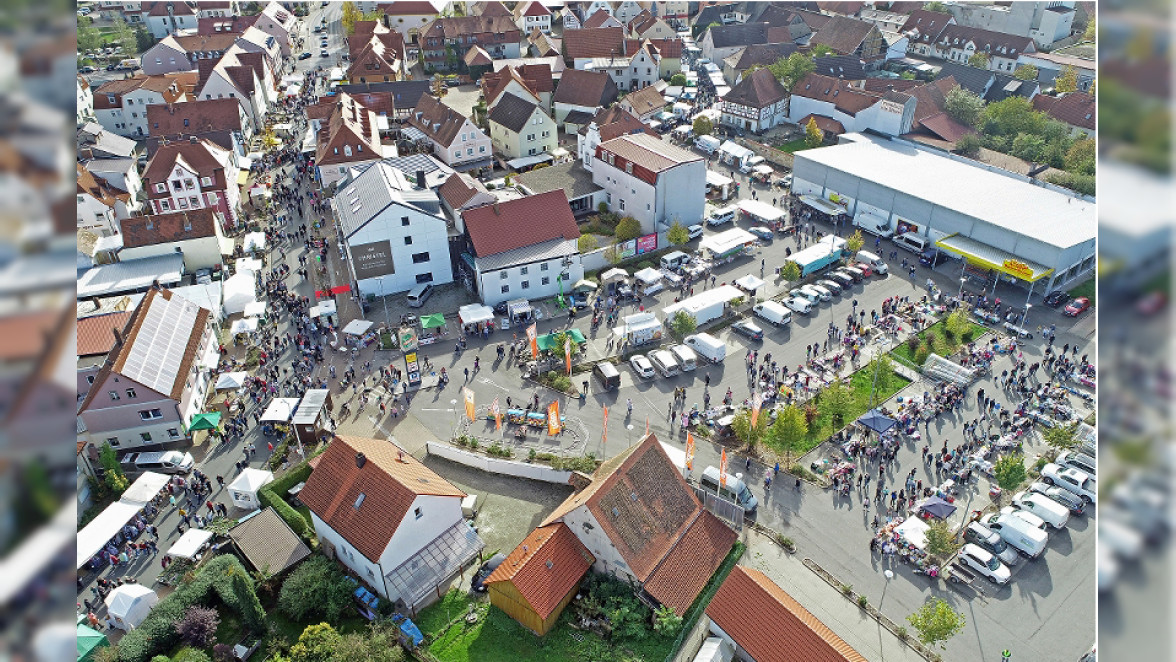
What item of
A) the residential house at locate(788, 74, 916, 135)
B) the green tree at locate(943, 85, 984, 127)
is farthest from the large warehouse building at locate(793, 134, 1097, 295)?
the green tree at locate(943, 85, 984, 127)

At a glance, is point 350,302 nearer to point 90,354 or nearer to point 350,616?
point 90,354

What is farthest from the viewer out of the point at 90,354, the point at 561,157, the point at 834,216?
the point at 561,157

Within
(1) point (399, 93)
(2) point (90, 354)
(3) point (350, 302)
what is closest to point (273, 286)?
(3) point (350, 302)

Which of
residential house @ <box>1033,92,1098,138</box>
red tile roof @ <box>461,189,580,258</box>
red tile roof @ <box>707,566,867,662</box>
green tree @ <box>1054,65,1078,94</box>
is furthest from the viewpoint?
green tree @ <box>1054,65,1078,94</box>

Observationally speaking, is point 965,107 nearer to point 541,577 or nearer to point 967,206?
point 967,206

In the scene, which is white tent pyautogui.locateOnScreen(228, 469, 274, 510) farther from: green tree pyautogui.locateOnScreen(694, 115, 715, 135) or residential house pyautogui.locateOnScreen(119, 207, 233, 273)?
green tree pyautogui.locateOnScreen(694, 115, 715, 135)

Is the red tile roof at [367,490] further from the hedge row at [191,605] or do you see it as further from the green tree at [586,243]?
the green tree at [586,243]

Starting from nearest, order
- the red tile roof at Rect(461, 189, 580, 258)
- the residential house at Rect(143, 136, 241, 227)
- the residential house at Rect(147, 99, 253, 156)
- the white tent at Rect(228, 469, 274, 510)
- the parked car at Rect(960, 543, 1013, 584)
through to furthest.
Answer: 1. the parked car at Rect(960, 543, 1013, 584)
2. the white tent at Rect(228, 469, 274, 510)
3. the red tile roof at Rect(461, 189, 580, 258)
4. the residential house at Rect(143, 136, 241, 227)
5. the residential house at Rect(147, 99, 253, 156)
